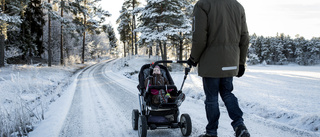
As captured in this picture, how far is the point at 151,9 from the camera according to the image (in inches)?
760

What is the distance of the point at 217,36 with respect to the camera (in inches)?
103

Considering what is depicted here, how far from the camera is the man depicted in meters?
2.62

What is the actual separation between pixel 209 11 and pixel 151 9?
17520 millimetres

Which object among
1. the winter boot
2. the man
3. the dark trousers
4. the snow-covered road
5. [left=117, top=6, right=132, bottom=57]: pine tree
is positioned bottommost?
the snow-covered road

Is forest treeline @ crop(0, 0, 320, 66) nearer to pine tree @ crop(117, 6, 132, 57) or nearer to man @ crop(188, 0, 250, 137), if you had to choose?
pine tree @ crop(117, 6, 132, 57)

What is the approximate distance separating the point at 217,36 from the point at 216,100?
0.93 m

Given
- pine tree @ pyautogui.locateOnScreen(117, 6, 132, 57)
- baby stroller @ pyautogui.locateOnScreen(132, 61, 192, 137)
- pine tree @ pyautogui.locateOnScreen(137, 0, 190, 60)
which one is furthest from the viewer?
pine tree @ pyautogui.locateOnScreen(117, 6, 132, 57)

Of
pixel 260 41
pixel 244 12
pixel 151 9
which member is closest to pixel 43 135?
pixel 244 12

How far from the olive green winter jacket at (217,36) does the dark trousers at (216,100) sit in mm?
166

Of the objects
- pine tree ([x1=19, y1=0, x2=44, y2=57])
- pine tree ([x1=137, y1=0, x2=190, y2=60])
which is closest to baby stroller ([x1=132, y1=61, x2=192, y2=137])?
pine tree ([x1=137, y1=0, x2=190, y2=60])

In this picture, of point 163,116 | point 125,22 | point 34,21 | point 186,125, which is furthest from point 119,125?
point 125,22

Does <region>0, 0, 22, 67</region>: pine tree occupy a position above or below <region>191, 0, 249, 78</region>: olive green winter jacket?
above

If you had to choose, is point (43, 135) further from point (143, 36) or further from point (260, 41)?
point (260, 41)

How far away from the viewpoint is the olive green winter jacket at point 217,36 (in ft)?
8.60
